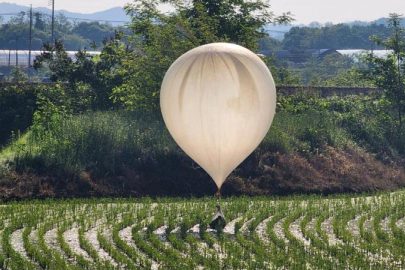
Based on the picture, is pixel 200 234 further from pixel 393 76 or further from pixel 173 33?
pixel 393 76

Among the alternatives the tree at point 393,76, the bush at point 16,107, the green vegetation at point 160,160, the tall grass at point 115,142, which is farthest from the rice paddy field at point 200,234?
the bush at point 16,107

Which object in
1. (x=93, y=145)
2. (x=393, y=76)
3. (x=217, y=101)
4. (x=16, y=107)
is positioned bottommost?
(x=16, y=107)

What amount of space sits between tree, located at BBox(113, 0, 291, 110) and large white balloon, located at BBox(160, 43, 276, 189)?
45.1 feet

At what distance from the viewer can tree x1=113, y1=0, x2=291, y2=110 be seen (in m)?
35.3

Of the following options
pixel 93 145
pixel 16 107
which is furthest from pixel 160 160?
pixel 16 107

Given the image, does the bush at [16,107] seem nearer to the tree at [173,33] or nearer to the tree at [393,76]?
the tree at [173,33]

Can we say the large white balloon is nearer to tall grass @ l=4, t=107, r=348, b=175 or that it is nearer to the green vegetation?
the green vegetation

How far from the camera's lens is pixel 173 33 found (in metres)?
36.3

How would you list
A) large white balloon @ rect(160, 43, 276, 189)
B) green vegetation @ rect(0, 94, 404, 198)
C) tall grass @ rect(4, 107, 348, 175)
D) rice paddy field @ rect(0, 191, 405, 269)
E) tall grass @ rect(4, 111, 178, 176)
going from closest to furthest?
1. rice paddy field @ rect(0, 191, 405, 269)
2. large white balloon @ rect(160, 43, 276, 189)
3. green vegetation @ rect(0, 94, 404, 198)
4. tall grass @ rect(4, 111, 178, 176)
5. tall grass @ rect(4, 107, 348, 175)

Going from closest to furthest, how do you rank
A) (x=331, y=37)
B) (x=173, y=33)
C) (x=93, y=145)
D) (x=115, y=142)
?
1. (x=93, y=145)
2. (x=115, y=142)
3. (x=173, y=33)
4. (x=331, y=37)

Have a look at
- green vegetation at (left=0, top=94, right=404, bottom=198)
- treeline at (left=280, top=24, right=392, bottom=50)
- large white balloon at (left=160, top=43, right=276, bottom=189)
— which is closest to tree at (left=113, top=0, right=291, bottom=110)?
green vegetation at (left=0, top=94, right=404, bottom=198)

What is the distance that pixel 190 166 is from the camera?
30.8m

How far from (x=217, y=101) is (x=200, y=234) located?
3.36 m

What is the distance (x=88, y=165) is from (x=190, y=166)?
146 inches
